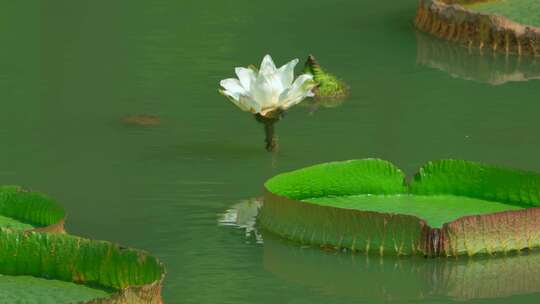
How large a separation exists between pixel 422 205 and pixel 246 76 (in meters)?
1.05

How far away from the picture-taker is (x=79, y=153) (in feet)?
25.7

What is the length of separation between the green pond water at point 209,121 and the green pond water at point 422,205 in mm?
358

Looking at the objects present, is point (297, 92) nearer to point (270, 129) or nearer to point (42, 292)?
point (270, 129)

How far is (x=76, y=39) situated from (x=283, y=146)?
328cm

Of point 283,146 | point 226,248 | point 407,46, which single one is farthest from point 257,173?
point 407,46

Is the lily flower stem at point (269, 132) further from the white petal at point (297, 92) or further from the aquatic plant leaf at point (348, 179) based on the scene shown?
the aquatic plant leaf at point (348, 179)

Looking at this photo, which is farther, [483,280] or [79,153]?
[79,153]

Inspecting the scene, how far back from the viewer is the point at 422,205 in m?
6.48

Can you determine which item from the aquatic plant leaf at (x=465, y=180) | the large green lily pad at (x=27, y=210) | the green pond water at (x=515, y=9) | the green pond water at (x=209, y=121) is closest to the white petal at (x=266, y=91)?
the green pond water at (x=209, y=121)

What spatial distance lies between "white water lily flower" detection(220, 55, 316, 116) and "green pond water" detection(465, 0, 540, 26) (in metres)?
3.98

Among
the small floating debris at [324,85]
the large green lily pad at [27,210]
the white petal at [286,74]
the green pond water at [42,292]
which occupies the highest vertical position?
the white petal at [286,74]

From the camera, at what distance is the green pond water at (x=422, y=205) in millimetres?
6355

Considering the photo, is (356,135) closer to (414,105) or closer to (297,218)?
(414,105)

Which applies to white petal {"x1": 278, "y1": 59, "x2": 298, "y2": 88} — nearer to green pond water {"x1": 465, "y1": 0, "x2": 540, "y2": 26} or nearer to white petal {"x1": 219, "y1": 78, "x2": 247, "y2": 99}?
white petal {"x1": 219, "y1": 78, "x2": 247, "y2": 99}
